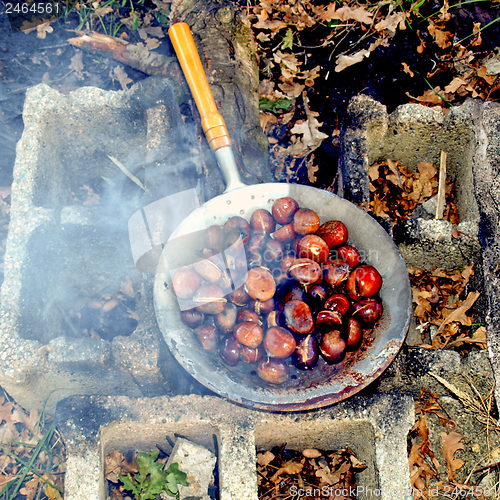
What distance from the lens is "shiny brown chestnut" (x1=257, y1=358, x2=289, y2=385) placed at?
2.26 meters

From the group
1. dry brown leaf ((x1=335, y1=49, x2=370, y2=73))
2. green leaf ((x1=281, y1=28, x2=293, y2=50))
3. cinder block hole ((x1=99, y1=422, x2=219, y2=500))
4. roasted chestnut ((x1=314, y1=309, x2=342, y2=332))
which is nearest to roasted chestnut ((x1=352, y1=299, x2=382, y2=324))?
roasted chestnut ((x1=314, y1=309, x2=342, y2=332))

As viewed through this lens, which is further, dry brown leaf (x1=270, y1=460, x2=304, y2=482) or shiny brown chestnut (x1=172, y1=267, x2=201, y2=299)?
dry brown leaf (x1=270, y1=460, x2=304, y2=482)

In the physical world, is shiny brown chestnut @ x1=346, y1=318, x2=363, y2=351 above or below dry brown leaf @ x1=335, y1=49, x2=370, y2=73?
below

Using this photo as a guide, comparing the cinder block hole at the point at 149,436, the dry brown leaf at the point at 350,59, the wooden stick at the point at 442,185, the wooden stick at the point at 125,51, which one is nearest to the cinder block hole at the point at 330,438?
the cinder block hole at the point at 149,436

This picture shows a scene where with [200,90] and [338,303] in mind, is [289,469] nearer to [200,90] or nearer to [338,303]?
[338,303]

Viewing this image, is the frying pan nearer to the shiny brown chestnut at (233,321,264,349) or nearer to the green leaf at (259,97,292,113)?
the shiny brown chestnut at (233,321,264,349)

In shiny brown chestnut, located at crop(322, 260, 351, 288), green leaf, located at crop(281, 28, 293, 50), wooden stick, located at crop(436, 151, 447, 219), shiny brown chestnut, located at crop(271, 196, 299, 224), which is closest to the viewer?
shiny brown chestnut, located at crop(322, 260, 351, 288)

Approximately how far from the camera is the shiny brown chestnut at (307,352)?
2314 millimetres

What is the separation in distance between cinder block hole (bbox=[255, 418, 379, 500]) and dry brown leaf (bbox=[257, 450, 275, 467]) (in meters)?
0.04

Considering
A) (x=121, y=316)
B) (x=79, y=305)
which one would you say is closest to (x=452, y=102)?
(x=121, y=316)

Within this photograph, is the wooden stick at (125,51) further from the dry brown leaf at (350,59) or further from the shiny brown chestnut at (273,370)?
the shiny brown chestnut at (273,370)

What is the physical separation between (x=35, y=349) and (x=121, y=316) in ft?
3.08

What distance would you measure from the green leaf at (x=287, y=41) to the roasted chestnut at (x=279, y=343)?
10.5ft

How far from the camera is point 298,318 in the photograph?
2.32m
